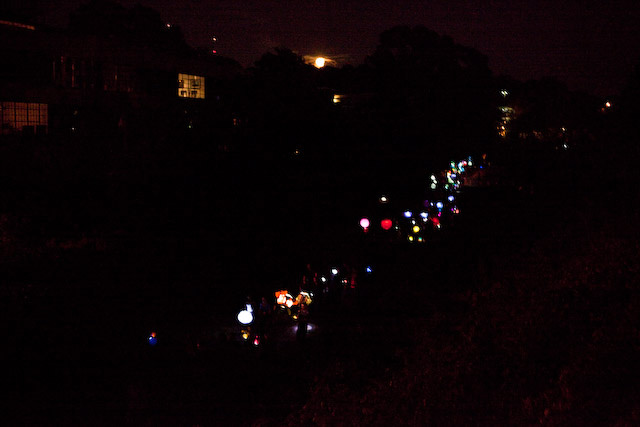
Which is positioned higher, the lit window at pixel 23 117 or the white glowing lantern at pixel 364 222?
the lit window at pixel 23 117

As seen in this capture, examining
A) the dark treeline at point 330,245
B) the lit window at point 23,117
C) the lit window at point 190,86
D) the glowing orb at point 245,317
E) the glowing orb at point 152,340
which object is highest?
the lit window at point 190,86

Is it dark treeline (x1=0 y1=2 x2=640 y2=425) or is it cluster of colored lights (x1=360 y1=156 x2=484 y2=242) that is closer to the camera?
dark treeline (x1=0 y1=2 x2=640 y2=425)

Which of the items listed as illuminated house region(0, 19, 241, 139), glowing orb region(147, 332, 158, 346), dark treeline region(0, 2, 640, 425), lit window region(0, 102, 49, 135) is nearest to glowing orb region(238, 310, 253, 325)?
dark treeline region(0, 2, 640, 425)

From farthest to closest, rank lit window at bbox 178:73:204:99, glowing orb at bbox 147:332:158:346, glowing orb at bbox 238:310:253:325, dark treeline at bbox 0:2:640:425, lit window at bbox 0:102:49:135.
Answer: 1. lit window at bbox 178:73:204:99
2. lit window at bbox 0:102:49:135
3. glowing orb at bbox 238:310:253:325
4. glowing orb at bbox 147:332:158:346
5. dark treeline at bbox 0:2:640:425

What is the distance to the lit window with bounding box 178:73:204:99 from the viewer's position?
75.6 ft

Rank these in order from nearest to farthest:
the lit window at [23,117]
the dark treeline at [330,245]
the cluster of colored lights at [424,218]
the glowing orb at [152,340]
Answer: the dark treeline at [330,245] → the glowing orb at [152,340] → the cluster of colored lights at [424,218] → the lit window at [23,117]

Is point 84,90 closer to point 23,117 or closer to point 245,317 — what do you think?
point 23,117

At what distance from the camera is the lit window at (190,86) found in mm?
23031

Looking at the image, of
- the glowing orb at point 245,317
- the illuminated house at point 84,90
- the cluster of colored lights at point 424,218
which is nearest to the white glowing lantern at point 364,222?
the cluster of colored lights at point 424,218

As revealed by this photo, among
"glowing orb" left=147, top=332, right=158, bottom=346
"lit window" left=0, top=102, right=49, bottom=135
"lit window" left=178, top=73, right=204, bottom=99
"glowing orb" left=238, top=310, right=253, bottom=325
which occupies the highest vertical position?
"lit window" left=178, top=73, right=204, bottom=99

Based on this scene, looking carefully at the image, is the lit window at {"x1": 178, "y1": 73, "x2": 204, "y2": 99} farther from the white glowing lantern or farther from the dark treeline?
the white glowing lantern

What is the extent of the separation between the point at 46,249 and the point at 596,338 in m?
12.2

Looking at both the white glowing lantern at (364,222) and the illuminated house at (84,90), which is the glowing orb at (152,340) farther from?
the white glowing lantern at (364,222)

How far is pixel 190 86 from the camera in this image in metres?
23.4
